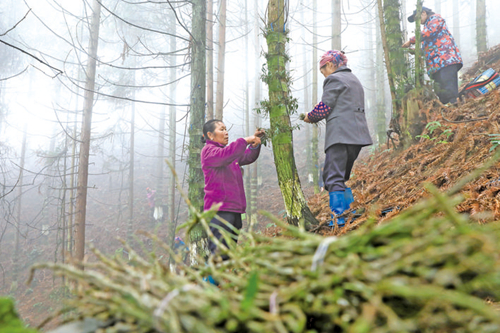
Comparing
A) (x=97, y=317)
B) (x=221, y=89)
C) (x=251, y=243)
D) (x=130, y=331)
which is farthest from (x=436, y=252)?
(x=221, y=89)

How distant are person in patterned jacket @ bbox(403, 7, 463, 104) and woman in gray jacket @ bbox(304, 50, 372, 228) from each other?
7.72ft

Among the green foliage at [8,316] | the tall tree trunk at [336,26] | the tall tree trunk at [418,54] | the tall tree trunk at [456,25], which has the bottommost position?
the green foliage at [8,316]

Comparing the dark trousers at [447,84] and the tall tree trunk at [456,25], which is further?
the tall tree trunk at [456,25]

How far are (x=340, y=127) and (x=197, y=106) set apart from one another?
2.43 metres

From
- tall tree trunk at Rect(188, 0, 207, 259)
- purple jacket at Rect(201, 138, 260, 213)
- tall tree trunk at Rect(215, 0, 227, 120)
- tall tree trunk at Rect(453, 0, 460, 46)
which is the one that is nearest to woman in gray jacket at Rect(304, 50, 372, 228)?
purple jacket at Rect(201, 138, 260, 213)

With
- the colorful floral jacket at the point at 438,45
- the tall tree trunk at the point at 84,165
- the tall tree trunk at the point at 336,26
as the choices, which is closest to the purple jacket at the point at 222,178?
the colorful floral jacket at the point at 438,45

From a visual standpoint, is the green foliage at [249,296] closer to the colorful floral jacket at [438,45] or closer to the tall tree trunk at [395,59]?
the tall tree trunk at [395,59]

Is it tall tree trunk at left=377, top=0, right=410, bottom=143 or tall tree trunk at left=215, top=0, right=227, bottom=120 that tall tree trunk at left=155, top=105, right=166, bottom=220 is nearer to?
Result: tall tree trunk at left=215, top=0, right=227, bottom=120

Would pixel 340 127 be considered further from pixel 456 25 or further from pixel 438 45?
pixel 456 25

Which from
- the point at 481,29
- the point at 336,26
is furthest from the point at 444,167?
the point at 481,29

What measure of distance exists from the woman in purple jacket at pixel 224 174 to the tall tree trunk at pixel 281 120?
295 millimetres

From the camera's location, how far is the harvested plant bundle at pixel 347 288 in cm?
57

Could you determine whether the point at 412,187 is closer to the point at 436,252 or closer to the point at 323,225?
the point at 323,225

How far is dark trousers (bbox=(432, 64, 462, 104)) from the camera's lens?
16.3 ft
